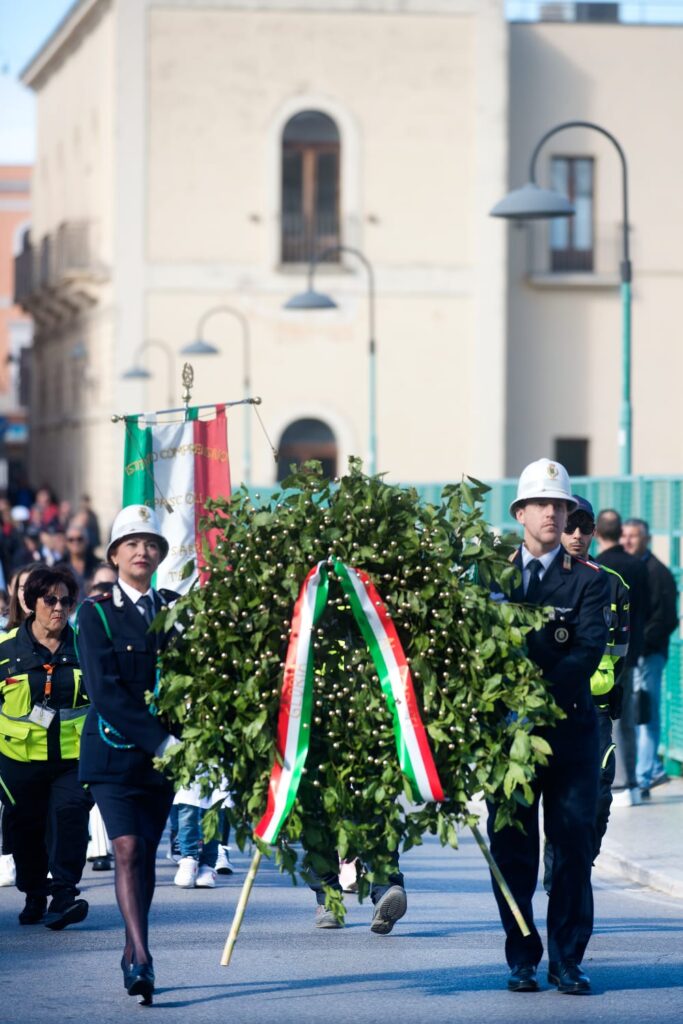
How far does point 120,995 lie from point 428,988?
1198 mm

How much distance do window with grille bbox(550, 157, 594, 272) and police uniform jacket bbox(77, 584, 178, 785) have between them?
3726 centimetres

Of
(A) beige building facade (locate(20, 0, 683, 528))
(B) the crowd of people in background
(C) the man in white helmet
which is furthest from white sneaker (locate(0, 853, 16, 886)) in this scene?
(A) beige building facade (locate(20, 0, 683, 528))

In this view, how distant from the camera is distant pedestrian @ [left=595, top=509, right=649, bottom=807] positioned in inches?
503

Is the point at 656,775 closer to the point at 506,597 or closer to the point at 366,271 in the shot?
the point at 506,597

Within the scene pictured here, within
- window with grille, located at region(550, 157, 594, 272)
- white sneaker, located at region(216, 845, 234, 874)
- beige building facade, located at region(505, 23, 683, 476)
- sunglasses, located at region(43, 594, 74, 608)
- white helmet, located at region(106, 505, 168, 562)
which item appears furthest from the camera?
window with grille, located at region(550, 157, 594, 272)

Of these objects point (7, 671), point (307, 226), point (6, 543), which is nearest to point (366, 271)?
point (307, 226)

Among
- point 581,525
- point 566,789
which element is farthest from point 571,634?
point 581,525

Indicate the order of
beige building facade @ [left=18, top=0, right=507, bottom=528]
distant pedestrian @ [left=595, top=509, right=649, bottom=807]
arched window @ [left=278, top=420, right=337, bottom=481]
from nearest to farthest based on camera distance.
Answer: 1. distant pedestrian @ [left=595, top=509, right=649, bottom=807]
2. beige building facade @ [left=18, top=0, right=507, bottom=528]
3. arched window @ [left=278, top=420, right=337, bottom=481]

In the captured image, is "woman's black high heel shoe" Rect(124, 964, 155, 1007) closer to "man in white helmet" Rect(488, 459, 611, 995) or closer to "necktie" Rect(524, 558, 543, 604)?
"man in white helmet" Rect(488, 459, 611, 995)

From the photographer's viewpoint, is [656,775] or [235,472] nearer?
[656,775]

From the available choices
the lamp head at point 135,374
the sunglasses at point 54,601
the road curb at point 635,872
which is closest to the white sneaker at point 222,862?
the sunglasses at point 54,601

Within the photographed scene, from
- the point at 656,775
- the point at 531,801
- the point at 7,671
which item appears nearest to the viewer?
the point at 531,801

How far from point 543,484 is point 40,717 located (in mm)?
2983

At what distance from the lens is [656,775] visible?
14797 mm
